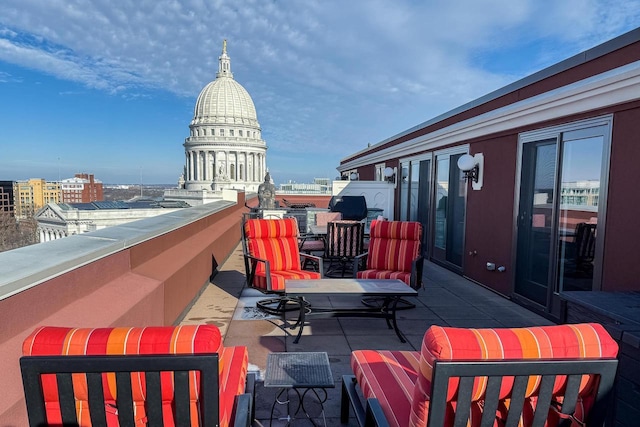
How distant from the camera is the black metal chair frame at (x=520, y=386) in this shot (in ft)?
4.77

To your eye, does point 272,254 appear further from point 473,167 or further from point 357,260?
point 473,167

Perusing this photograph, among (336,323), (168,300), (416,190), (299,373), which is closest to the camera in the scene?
(299,373)

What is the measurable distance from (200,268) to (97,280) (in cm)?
262

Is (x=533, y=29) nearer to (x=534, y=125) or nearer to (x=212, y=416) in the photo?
(x=534, y=125)

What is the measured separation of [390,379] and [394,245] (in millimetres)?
3321

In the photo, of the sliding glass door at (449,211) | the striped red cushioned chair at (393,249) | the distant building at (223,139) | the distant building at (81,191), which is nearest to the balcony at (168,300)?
the striped red cushioned chair at (393,249)

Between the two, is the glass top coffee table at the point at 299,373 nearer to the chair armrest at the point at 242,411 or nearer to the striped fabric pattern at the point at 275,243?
the chair armrest at the point at 242,411

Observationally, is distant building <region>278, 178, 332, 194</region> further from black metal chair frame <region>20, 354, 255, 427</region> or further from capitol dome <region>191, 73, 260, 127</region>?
capitol dome <region>191, 73, 260, 127</region>

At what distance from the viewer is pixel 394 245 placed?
5430 millimetres

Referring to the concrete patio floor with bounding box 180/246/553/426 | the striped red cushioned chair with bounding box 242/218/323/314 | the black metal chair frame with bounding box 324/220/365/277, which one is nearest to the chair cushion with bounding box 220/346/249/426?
the concrete patio floor with bounding box 180/246/553/426

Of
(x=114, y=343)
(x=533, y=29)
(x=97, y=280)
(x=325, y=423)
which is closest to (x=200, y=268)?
(x=97, y=280)

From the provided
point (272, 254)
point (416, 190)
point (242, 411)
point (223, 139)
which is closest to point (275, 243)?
point (272, 254)

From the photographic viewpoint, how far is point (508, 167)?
599 centimetres

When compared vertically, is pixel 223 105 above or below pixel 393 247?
above
